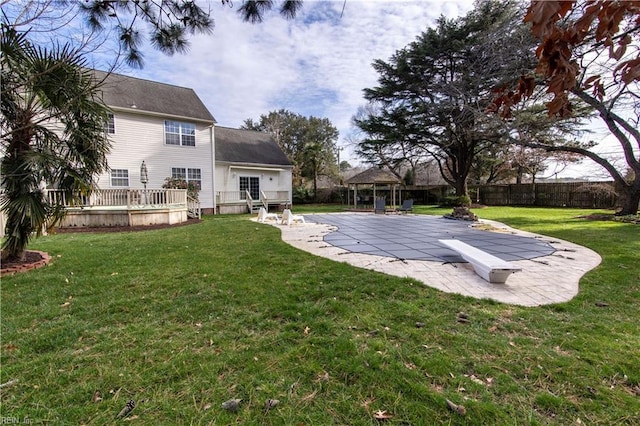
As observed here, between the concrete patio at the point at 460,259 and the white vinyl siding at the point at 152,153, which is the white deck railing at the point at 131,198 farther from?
the concrete patio at the point at 460,259

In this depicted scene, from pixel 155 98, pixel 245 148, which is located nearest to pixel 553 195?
pixel 245 148

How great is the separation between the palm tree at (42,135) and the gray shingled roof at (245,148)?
1331 cm

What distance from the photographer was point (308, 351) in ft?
8.22

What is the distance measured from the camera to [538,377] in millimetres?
2158

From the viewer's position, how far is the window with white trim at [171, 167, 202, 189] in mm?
15705

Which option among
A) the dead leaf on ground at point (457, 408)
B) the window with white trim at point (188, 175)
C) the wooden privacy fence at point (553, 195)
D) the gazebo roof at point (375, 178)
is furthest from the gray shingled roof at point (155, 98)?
the wooden privacy fence at point (553, 195)

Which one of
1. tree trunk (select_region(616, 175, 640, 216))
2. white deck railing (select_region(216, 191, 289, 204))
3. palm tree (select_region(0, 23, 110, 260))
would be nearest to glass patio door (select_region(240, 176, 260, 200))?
white deck railing (select_region(216, 191, 289, 204))

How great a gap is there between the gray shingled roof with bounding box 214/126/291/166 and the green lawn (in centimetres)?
1534

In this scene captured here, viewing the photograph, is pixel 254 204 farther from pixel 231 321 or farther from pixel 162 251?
pixel 231 321

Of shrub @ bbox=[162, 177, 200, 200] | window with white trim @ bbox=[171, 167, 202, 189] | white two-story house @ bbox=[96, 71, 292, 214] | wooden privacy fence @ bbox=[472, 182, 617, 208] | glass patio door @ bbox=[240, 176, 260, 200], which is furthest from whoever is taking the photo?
glass patio door @ bbox=[240, 176, 260, 200]

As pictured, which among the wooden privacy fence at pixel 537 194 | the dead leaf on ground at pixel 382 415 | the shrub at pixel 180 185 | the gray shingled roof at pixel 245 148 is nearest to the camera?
the dead leaf on ground at pixel 382 415

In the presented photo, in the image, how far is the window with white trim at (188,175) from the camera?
51.5ft

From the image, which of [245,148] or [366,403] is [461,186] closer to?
[245,148]

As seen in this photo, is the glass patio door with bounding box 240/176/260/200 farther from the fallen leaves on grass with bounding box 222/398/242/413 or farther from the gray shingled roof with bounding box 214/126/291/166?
the fallen leaves on grass with bounding box 222/398/242/413
